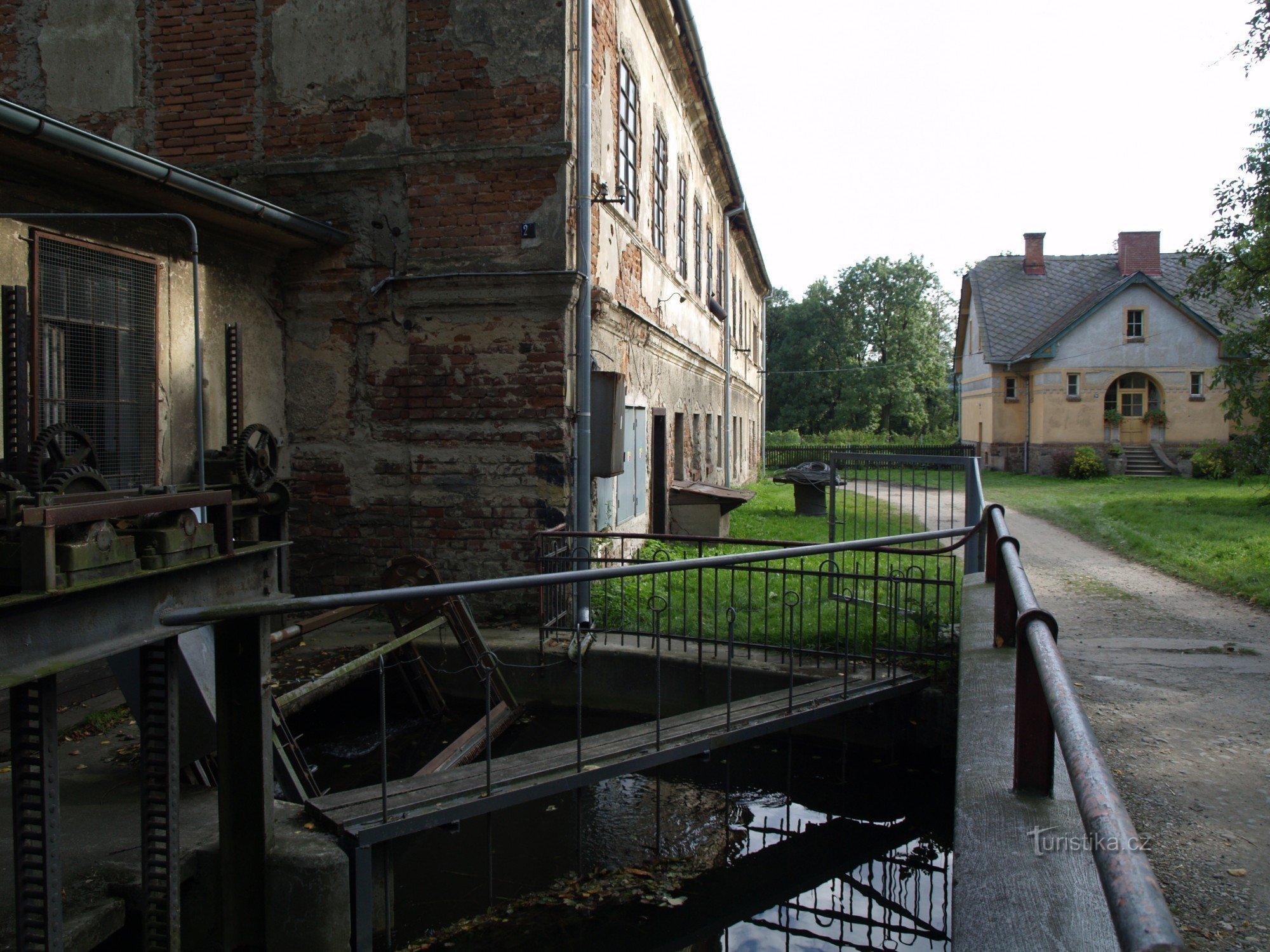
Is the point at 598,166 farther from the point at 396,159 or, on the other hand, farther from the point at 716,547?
the point at 716,547

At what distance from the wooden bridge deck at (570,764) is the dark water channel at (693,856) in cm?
Answer: 24

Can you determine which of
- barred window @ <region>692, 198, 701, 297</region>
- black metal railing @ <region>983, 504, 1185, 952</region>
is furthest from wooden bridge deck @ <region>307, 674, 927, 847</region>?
barred window @ <region>692, 198, 701, 297</region>

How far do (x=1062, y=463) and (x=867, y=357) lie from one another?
30406 millimetres

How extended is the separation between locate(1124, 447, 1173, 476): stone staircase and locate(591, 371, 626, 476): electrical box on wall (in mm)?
25592

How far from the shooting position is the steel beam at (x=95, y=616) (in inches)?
105

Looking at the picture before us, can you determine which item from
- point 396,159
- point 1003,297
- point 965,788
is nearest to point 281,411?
point 396,159

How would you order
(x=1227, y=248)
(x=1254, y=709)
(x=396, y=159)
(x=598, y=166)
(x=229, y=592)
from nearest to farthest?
(x=229, y=592), (x=1254, y=709), (x=396, y=159), (x=598, y=166), (x=1227, y=248)

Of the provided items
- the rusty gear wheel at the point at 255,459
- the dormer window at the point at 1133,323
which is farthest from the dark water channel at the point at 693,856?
the dormer window at the point at 1133,323

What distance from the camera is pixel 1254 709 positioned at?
4199mm

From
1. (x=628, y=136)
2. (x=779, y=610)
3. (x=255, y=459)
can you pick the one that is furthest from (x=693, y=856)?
(x=628, y=136)

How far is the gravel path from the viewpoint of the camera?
97.2 inches

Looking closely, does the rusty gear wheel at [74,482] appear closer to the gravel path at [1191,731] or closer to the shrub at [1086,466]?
the gravel path at [1191,731]

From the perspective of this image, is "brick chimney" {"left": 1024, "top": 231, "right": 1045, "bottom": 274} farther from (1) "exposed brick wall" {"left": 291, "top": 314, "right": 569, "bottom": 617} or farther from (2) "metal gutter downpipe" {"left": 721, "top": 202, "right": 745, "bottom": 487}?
(1) "exposed brick wall" {"left": 291, "top": 314, "right": 569, "bottom": 617}

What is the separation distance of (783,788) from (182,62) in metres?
8.11
